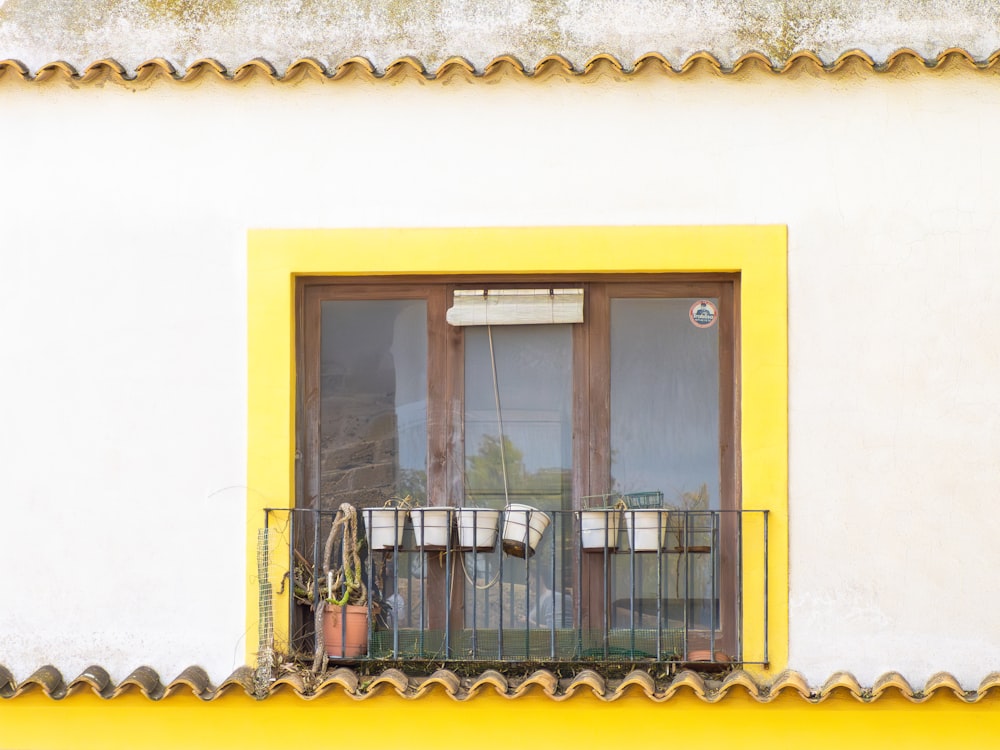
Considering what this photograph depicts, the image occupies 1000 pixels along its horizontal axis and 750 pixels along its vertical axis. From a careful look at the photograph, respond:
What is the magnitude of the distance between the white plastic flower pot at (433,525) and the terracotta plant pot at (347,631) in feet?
1.22

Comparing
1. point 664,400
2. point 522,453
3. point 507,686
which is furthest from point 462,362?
point 507,686

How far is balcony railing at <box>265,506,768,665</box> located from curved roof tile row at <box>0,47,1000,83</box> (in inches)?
68.4

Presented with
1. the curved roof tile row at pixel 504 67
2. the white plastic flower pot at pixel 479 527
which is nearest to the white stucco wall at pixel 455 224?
the curved roof tile row at pixel 504 67

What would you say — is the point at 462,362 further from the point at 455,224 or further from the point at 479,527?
the point at 479,527

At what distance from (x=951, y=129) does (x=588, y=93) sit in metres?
1.43

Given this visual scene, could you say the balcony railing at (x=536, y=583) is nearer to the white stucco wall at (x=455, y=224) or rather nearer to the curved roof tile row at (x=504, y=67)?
Result: the white stucco wall at (x=455, y=224)

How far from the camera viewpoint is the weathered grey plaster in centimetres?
512

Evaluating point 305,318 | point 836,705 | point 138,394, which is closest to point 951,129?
point 836,705

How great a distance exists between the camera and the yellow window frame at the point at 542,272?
498 centimetres

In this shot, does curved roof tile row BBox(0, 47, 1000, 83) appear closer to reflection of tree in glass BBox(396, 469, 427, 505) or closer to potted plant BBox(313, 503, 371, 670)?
reflection of tree in glass BBox(396, 469, 427, 505)

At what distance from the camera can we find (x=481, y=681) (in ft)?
15.7

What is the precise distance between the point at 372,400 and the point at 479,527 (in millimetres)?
710

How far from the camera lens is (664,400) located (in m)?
5.25

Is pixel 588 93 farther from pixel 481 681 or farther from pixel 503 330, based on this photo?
pixel 481 681
